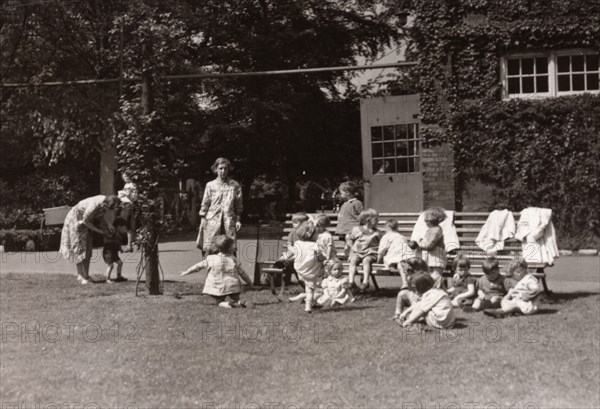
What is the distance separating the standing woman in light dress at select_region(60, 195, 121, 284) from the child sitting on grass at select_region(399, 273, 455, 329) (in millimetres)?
5554

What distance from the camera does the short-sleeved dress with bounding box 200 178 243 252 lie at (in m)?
10.5

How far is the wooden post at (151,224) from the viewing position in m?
10.2

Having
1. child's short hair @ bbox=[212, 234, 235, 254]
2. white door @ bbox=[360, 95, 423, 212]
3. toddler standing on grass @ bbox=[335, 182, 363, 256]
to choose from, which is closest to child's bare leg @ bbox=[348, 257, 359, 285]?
toddler standing on grass @ bbox=[335, 182, 363, 256]

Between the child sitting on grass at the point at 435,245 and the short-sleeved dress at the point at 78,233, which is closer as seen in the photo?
the child sitting on grass at the point at 435,245

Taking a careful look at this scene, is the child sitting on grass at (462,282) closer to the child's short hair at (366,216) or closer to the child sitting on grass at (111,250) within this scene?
the child's short hair at (366,216)

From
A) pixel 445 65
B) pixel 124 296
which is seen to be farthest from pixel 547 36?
pixel 124 296

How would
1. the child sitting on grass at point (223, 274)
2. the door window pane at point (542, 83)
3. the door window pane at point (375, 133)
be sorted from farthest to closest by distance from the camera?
the door window pane at point (375, 133)
the door window pane at point (542, 83)
the child sitting on grass at point (223, 274)

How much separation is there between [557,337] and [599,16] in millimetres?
10469

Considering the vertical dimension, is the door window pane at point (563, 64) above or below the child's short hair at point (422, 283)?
above

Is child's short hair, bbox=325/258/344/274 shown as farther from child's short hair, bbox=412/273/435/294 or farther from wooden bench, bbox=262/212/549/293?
child's short hair, bbox=412/273/435/294

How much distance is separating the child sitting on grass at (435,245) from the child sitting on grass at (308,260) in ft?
4.30

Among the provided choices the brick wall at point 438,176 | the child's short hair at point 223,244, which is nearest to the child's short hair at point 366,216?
the child's short hair at point 223,244

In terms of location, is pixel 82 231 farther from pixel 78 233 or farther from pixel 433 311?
pixel 433 311

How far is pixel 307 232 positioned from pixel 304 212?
27.5ft
